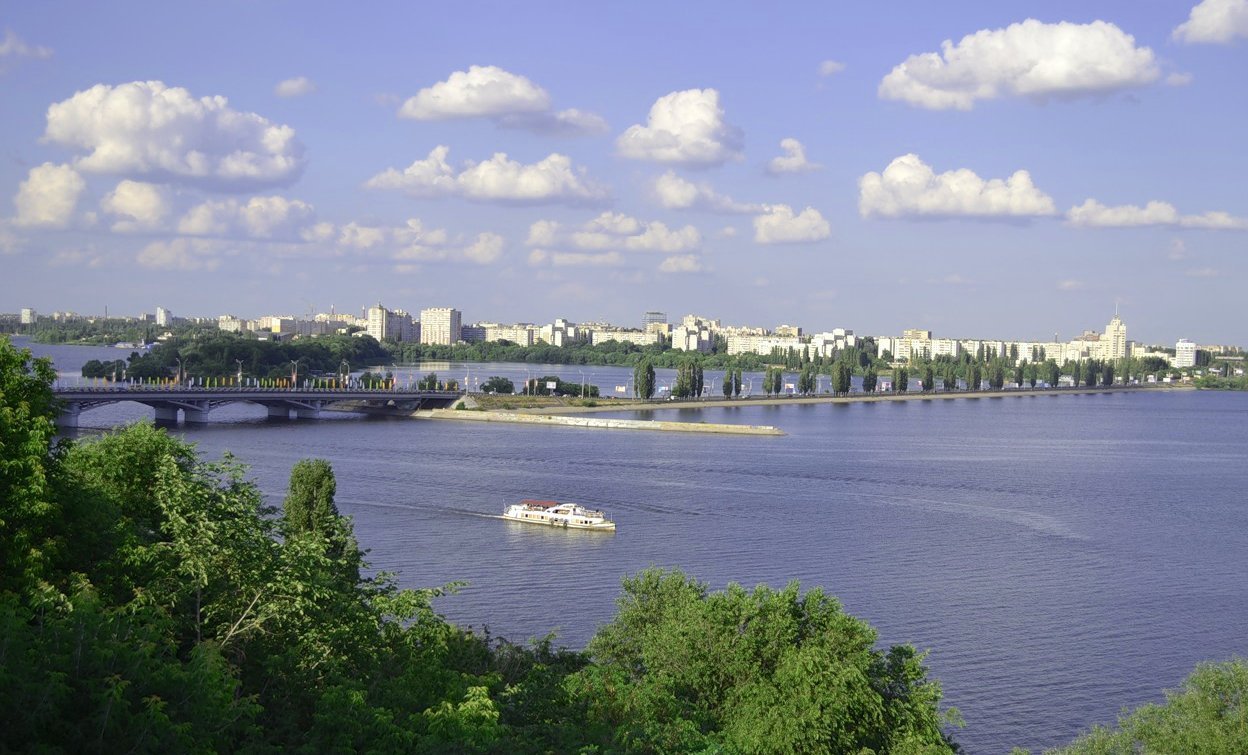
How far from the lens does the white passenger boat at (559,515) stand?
65.5 feet

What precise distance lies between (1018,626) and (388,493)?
12.8m

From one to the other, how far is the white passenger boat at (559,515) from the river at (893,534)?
33 centimetres

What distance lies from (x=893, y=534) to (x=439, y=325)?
11911 cm

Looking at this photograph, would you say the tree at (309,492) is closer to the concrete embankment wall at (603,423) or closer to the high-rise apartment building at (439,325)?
the concrete embankment wall at (603,423)

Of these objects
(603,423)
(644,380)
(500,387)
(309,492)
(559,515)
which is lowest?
(559,515)

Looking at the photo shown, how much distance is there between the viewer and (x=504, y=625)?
1276 centimetres

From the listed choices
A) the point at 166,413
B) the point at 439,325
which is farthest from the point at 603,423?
the point at 439,325

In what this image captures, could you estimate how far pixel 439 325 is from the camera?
136 meters

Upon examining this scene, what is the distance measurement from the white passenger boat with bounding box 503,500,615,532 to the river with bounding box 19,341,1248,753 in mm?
328

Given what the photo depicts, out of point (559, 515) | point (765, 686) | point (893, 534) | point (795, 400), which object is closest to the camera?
point (765, 686)

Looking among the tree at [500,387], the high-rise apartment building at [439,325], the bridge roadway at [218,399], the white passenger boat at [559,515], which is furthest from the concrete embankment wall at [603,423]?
the high-rise apartment building at [439,325]

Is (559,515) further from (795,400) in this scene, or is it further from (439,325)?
(439,325)

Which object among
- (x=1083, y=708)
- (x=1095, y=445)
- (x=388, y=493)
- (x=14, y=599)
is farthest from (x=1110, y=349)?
(x=14, y=599)

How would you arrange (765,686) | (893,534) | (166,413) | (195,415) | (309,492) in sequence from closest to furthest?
(765,686) < (309,492) < (893,534) < (166,413) < (195,415)
